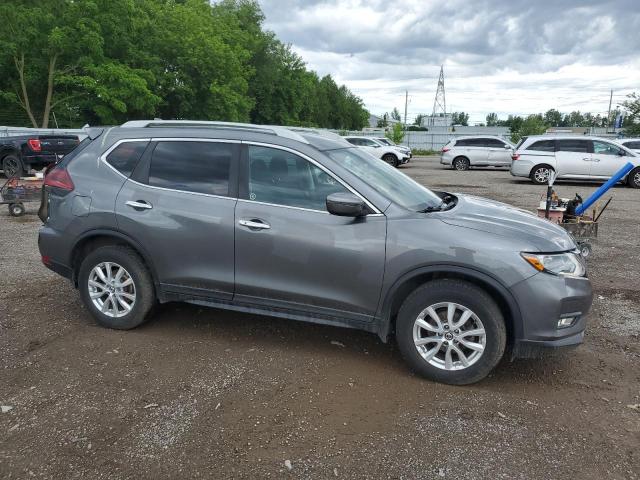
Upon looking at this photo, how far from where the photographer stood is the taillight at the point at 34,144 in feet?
52.2

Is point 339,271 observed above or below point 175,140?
below

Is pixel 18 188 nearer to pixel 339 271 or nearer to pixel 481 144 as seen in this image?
pixel 339 271

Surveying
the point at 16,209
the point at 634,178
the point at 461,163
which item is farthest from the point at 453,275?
the point at 461,163

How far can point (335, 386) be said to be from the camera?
3768 millimetres

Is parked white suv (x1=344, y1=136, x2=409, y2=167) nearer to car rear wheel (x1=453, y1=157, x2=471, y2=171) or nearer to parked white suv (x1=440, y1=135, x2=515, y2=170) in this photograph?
parked white suv (x1=440, y1=135, x2=515, y2=170)

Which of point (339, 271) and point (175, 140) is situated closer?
point (339, 271)

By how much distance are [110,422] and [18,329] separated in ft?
6.70

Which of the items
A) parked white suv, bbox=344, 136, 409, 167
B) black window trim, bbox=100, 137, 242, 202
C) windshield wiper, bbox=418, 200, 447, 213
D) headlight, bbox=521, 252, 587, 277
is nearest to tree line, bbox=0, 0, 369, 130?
parked white suv, bbox=344, 136, 409, 167

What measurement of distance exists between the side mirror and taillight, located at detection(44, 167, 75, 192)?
2.43m

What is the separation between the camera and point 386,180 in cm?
439

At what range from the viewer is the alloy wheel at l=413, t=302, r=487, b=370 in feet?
12.0

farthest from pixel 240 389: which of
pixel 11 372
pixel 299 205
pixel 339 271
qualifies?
pixel 11 372

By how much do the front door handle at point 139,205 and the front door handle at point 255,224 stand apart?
88 centimetres

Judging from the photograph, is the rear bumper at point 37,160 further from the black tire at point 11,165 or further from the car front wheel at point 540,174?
the car front wheel at point 540,174
